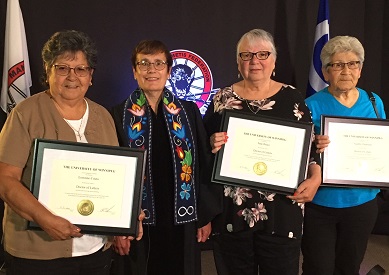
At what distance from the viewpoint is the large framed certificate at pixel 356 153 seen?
2.49 meters

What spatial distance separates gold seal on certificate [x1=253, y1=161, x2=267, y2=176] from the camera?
227 centimetres

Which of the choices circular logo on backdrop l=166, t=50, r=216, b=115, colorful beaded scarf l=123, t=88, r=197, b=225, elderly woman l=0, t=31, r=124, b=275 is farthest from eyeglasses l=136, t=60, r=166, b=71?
circular logo on backdrop l=166, t=50, r=216, b=115

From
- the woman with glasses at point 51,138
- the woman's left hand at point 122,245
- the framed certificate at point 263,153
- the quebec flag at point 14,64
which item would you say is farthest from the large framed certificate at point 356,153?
the quebec flag at point 14,64

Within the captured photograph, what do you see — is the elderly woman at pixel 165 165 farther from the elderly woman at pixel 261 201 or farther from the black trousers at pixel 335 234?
the black trousers at pixel 335 234

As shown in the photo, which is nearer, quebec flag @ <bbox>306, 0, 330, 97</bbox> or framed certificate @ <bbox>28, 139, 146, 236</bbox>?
framed certificate @ <bbox>28, 139, 146, 236</bbox>

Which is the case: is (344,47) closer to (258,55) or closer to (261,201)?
(258,55)

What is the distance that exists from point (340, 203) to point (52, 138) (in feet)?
5.34

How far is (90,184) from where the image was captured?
183cm

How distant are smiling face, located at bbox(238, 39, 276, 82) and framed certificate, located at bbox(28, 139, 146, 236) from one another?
0.84 metres

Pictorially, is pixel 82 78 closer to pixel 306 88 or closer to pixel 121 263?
pixel 121 263

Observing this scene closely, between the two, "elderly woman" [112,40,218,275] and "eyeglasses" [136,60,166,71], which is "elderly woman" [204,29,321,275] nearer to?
"elderly woman" [112,40,218,275]

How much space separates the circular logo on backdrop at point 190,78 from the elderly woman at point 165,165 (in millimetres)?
1909

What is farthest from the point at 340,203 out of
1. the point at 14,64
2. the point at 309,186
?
the point at 14,64

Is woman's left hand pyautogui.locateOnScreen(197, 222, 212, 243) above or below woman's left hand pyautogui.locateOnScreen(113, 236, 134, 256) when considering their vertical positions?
above
